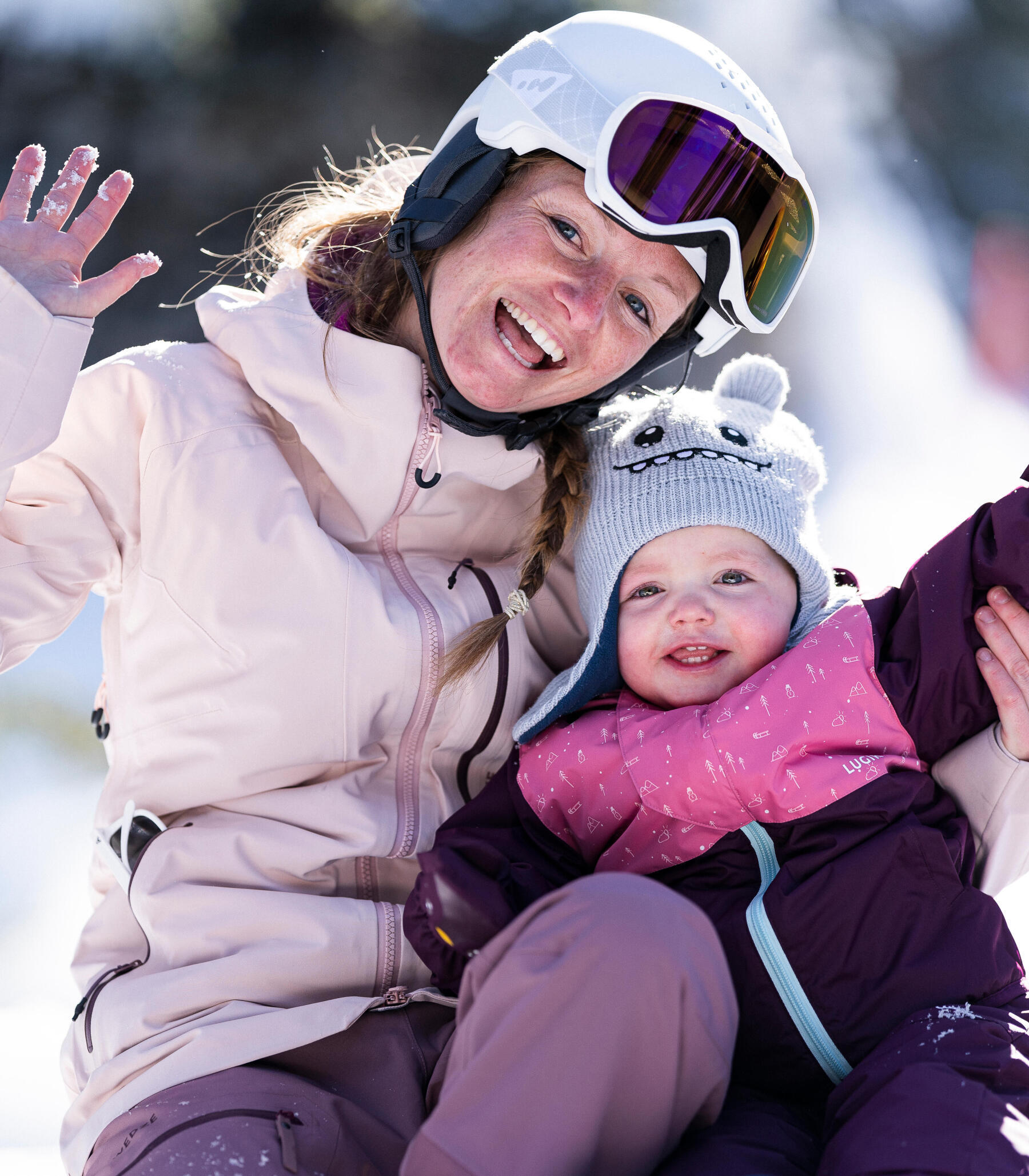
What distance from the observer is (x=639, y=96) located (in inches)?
60.0

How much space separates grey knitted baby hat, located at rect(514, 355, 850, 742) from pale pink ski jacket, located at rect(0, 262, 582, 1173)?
0.54 feet

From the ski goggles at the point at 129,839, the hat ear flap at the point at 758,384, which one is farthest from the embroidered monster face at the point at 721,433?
the ski goggles at the point at 129,839

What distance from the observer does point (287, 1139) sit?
1187 mm

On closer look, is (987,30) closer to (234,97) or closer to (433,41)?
(433,41)

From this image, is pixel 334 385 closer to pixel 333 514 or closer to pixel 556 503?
pixel 333 514

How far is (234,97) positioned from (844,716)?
134 inches

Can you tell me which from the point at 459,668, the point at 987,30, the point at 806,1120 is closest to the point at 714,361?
the point at 987,30

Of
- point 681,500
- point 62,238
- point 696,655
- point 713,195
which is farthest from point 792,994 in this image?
point 62,238

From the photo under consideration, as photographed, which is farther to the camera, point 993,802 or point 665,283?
point 665,283

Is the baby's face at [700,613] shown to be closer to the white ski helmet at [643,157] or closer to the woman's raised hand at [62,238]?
the white ski helmet at [643,157]

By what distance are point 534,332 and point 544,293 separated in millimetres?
58

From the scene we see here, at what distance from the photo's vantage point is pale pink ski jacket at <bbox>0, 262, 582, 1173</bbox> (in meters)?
1.45

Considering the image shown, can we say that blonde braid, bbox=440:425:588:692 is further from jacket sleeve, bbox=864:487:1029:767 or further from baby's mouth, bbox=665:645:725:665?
jacket sleeve, bbox=864:487:1029:767

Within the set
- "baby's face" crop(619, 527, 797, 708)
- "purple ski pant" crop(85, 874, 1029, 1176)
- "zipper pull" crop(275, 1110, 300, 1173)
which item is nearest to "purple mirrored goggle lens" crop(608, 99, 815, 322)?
"baby's face" crop(619, 527, 797, 708)
